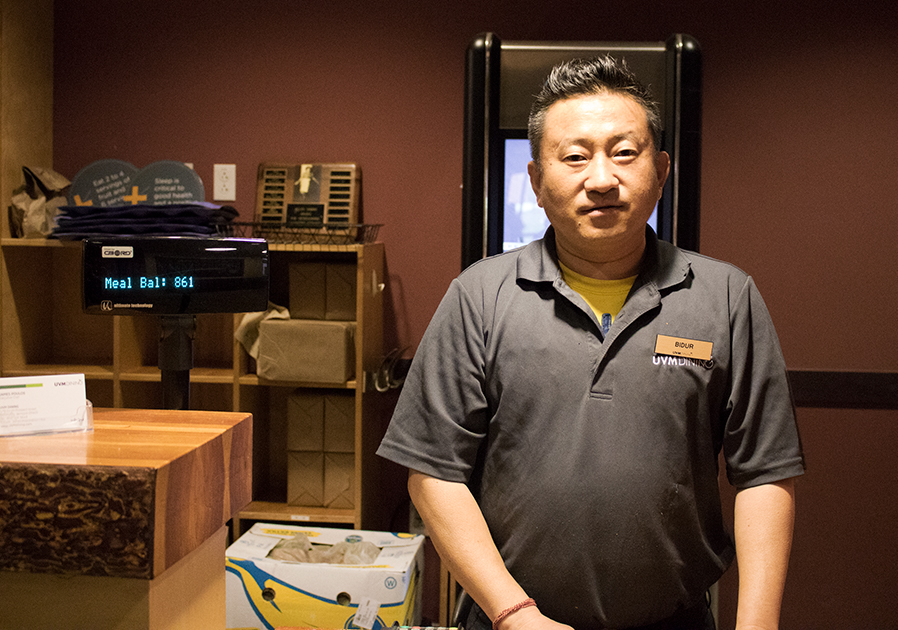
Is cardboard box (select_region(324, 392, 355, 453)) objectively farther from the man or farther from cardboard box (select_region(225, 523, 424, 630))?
the man

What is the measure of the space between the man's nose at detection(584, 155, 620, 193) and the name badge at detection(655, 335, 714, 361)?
266 millimetres

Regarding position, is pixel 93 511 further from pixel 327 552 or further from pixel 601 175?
pixel 327 552

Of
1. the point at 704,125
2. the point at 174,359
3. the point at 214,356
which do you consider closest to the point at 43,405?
the point at 174,359

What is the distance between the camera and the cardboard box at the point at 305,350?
263 cm

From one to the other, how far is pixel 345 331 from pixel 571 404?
4.91ft

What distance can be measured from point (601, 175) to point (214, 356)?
2214mm

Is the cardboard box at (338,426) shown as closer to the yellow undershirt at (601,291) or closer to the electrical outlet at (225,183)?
the electrical outlet at (225,183)

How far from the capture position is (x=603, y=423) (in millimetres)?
1234

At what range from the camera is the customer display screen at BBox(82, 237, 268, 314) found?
1115 millimetres

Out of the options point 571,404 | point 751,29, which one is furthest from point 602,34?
point 571,404

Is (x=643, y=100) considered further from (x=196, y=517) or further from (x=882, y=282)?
(x=882, y=282)

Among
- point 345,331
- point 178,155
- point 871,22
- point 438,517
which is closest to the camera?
point 438,517

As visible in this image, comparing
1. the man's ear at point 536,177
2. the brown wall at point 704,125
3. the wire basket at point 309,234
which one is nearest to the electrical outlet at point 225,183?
the brown wall at point 704,125

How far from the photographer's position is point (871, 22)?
2848 mm
